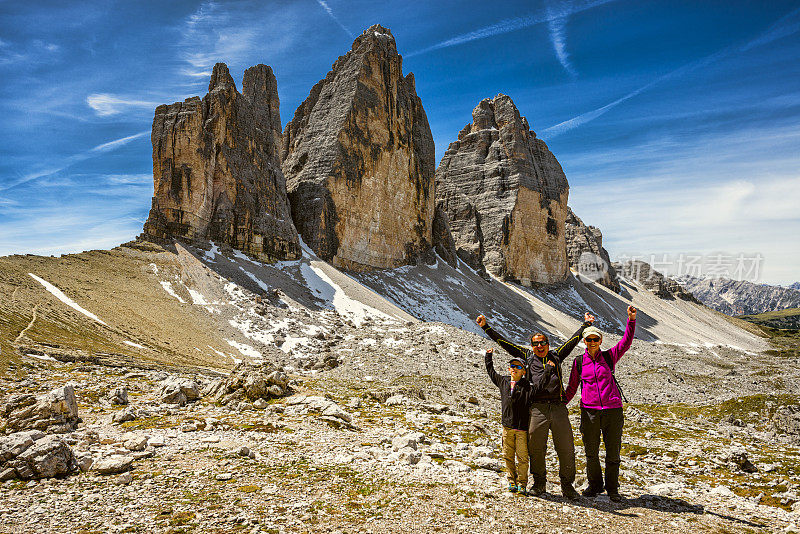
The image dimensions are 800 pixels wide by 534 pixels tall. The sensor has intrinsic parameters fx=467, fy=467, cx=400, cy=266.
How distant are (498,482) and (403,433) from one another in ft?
11.5

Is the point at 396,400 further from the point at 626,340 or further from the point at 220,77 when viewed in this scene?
the point at 220,77

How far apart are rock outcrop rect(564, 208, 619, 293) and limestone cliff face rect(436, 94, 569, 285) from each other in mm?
19601

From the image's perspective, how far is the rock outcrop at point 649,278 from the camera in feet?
488

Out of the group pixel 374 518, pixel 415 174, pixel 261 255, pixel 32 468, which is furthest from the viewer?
pixel 415 174

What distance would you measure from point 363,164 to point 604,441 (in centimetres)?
6740

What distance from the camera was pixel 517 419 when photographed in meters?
8.29

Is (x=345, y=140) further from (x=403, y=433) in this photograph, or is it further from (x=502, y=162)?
(x=403, y=433)

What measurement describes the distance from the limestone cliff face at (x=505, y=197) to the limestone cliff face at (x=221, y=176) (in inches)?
1908

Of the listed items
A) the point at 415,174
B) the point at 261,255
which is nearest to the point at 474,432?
the point at 261,255

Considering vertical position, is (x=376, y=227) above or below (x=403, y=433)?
above

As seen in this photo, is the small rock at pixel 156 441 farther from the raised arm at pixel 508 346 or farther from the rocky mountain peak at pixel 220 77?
the rocky mountain peak at pixel 220 77

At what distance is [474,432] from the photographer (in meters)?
12.6

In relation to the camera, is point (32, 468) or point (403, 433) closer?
point (32, 468)

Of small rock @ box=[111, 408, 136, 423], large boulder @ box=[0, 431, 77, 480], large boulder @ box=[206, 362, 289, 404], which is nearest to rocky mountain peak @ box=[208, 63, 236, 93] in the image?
large boulder @ box=[206, 362, 289, 404]
